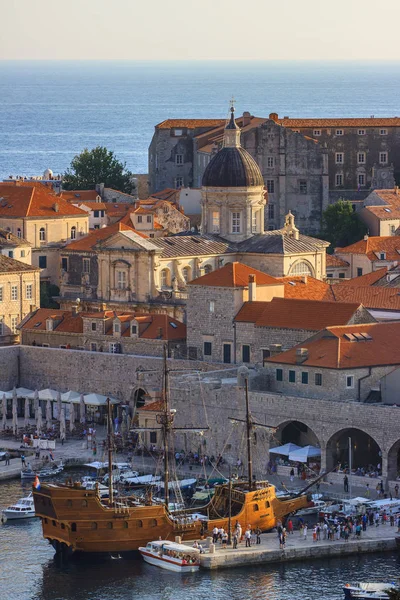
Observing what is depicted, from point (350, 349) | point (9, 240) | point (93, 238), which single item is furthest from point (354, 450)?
point (9, 240)

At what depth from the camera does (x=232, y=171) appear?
101125 mm

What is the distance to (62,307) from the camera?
345 feet

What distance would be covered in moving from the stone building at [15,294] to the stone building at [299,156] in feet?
96.6

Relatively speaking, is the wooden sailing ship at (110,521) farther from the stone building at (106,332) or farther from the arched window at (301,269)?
the arched window at (301,269)

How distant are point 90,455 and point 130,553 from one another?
48.5ft

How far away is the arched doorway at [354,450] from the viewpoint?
252 feet

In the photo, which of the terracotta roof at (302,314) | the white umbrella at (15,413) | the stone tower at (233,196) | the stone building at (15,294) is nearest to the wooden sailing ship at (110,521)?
the terracotta roof at (302,314)

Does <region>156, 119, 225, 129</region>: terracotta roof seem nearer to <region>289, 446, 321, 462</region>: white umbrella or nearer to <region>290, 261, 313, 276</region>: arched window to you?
<region>290, 261, 313, 276</region>: arched window

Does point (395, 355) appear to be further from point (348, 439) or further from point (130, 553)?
point (130, 553)

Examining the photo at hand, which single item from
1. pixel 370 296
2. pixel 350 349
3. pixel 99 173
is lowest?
pixel 350 349

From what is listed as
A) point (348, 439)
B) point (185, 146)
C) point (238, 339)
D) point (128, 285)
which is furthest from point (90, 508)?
point (185, 146)

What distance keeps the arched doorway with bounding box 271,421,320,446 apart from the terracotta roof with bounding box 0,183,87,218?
38.4m

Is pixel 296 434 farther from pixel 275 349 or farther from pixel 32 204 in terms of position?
pixel 32 204

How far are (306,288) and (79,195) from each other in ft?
138
